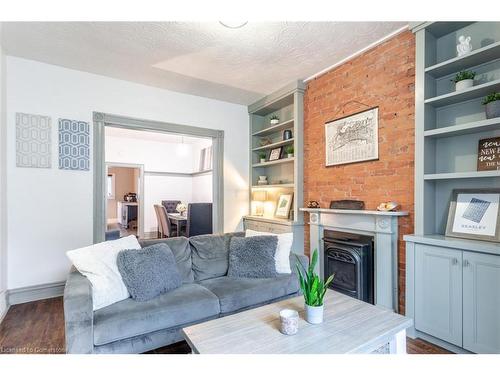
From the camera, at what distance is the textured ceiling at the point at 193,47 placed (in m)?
2.50

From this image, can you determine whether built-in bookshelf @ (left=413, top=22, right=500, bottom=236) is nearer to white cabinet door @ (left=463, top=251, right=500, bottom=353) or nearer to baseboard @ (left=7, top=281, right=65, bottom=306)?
white cabinet door @ (left=463, top=251, right=500, bottom=353)

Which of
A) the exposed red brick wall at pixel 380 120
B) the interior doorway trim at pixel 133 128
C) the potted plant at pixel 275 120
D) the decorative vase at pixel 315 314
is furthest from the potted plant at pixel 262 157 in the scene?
the decorative vase at pixel 315 314

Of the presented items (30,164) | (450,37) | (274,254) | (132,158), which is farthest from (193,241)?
(132,158)

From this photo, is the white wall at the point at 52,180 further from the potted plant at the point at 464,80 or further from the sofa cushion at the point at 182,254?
the potted plant at the point at 464,80

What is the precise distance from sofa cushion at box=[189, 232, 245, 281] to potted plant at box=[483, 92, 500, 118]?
2.45 metres

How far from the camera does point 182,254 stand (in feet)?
8.38

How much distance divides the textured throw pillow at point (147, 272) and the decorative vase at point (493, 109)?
2723 millimetres

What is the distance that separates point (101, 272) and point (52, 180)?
1903 millimetres

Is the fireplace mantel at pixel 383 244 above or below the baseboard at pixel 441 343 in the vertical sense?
above

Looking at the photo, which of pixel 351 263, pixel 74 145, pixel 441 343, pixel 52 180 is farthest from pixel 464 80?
pixel 52 180

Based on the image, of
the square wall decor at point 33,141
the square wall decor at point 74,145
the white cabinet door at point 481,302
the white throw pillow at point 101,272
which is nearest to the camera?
the white cabinet door at point 481,302

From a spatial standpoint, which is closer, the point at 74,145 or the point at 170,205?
the point at 74,145

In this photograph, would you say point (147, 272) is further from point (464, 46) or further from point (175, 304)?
point (464, 46)
